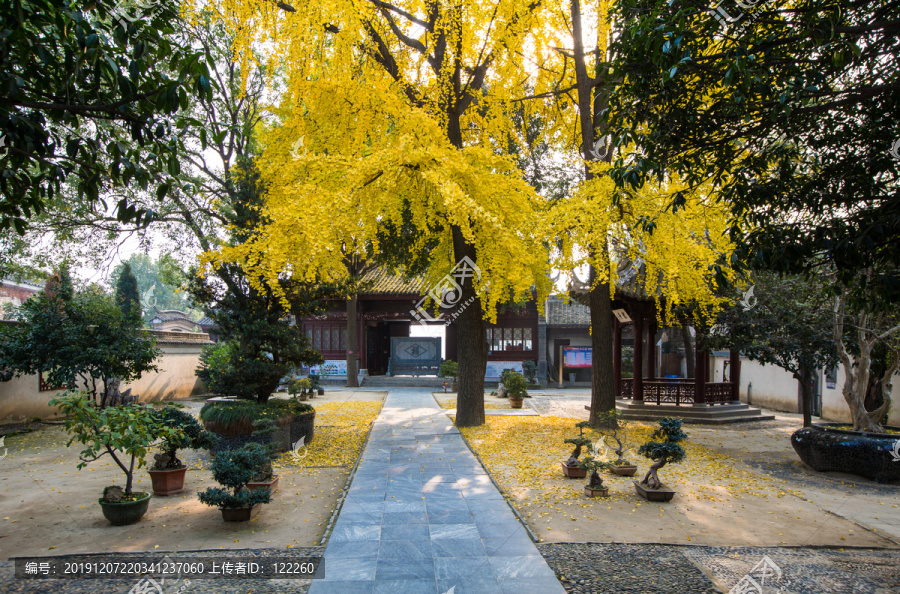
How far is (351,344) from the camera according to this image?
21.5 metres

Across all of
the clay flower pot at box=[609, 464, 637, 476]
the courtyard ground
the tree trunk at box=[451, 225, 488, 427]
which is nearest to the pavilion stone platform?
the courtyard ground

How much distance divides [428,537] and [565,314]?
2123 centimetres

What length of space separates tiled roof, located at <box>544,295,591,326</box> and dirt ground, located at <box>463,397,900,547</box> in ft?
48.7

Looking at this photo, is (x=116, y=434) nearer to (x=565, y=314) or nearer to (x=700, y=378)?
(x=700, y=378)

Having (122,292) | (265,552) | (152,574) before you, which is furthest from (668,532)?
(122,292)

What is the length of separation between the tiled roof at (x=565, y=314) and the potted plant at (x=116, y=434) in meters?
20.8

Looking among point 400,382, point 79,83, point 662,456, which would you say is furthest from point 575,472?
point 400,382

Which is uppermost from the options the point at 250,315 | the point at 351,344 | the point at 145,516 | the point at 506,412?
the point at 250,315

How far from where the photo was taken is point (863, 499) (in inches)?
262

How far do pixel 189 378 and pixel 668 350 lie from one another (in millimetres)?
20548

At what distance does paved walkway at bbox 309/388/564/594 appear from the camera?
3918mm

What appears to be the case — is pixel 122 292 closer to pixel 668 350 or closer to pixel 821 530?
pixel 668 350

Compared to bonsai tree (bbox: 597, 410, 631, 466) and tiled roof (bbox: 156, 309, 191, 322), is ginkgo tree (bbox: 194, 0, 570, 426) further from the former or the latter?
tiled roof (bbox: 156, 309, 191, 322)

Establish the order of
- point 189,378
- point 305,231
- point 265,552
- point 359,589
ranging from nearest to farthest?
point 359,589 < point 265,552 < point 305,231 < point 189,378
